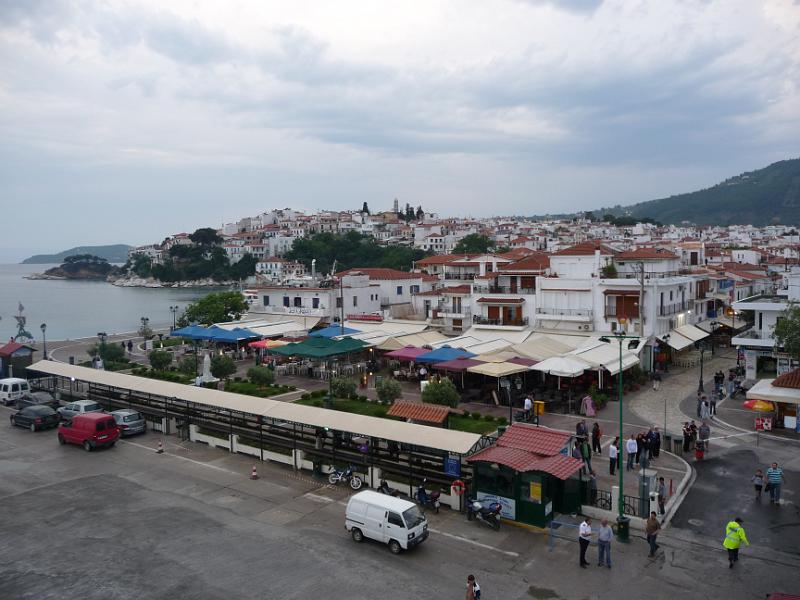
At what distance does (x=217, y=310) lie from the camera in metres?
50.7

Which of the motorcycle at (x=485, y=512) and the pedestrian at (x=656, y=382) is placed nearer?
the motorcycle at (x=485, y=512)

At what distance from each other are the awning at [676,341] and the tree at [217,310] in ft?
109

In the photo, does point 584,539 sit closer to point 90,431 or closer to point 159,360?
point 90,431

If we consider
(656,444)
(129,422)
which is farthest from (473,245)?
(656,444)

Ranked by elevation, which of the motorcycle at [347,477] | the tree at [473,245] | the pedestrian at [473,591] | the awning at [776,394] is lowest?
the motorcycle at [347,477]

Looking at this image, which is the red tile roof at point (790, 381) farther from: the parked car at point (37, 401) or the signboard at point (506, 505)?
the parked car at point (37, 401)

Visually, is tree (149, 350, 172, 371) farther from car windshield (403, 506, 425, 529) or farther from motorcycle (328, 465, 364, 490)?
car windshield (403, 506, 425, 529)

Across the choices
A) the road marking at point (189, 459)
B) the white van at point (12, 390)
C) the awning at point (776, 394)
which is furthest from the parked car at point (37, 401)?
the awning at point (776, 394)

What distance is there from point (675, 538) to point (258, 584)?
358 inches

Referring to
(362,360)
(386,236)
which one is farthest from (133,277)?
(362,360)

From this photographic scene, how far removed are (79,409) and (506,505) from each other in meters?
17.4

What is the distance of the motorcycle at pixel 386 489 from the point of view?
53.5ft

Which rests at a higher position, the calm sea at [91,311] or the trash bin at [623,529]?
the trash bin at [623,529]

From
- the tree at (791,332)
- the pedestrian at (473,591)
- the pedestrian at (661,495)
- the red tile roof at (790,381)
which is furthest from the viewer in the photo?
the tree at (791,332)
